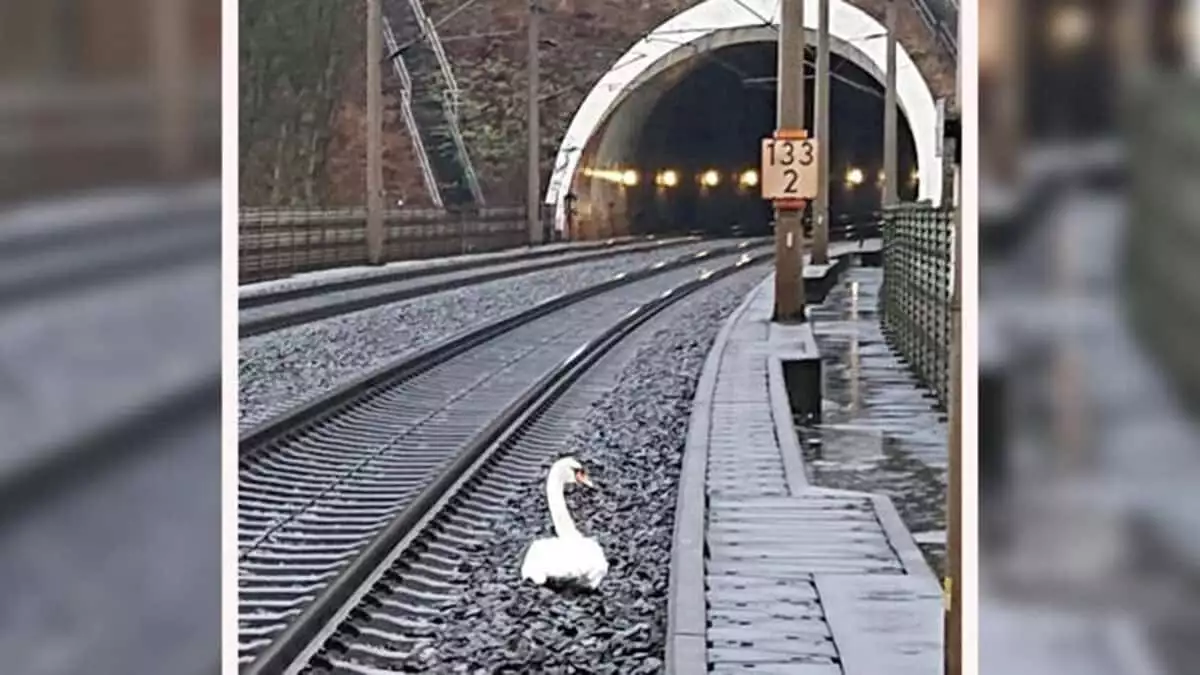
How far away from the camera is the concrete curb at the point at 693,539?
1.89 m

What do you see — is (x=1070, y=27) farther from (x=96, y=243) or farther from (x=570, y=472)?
(x=96, y=243)

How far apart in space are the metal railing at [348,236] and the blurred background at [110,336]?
6 centimetres

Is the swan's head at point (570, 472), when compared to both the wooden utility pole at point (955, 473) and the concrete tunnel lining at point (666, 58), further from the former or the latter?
the wooden utility pole at point (955, 473)

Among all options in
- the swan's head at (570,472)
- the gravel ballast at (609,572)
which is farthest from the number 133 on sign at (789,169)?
the swan's head at (570,472)

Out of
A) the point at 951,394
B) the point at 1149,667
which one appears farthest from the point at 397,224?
the point at 1149,667

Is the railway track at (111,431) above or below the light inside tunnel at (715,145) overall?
below

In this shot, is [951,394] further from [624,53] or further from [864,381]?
[624,53]

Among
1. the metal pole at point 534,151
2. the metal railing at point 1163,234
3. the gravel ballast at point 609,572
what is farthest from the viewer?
the metal pole at point 534,151

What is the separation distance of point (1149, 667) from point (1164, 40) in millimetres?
712

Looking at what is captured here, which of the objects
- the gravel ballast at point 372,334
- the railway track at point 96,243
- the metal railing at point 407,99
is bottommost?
the gravel ballast at point 372,334

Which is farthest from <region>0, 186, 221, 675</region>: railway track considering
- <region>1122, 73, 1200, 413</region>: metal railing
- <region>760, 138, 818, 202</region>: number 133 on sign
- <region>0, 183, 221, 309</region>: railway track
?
<region>1122, 73, 1200, 413</region>: metal railing

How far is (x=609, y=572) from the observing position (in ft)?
6.51

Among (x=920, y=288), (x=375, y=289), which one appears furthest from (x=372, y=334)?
(x=920, y=288)

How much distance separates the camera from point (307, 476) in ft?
6.72
